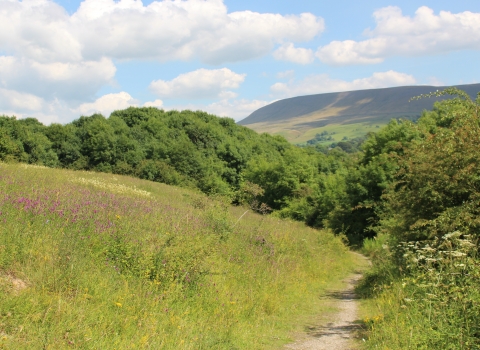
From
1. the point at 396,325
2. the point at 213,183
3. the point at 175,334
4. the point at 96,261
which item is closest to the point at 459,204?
the point at 396,325

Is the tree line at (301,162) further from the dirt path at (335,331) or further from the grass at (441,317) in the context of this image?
the grass at (441,317)

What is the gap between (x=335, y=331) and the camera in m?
8.51

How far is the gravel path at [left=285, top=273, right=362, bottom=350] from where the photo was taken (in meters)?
7.42

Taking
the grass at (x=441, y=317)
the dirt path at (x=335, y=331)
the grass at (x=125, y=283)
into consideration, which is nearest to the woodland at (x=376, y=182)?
the grass at (x=441, y=317)

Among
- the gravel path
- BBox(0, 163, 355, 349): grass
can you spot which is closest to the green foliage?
the gravel path

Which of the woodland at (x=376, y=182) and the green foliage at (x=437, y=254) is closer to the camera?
the green foliage at (x=437, y=254)

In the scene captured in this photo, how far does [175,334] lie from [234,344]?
3.85ft

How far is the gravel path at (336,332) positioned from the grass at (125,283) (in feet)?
1.41

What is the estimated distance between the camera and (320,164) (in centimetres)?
8619

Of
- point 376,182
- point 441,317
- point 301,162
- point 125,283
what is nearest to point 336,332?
point 441,317

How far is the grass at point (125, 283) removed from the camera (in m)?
5.18

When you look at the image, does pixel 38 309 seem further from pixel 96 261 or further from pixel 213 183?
pixel 213 183

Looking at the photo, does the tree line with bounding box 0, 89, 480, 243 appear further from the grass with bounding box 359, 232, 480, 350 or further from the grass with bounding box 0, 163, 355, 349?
the grass with bounding box 0, 163, 355, 349

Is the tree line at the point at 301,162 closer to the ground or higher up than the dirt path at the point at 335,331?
higher up
